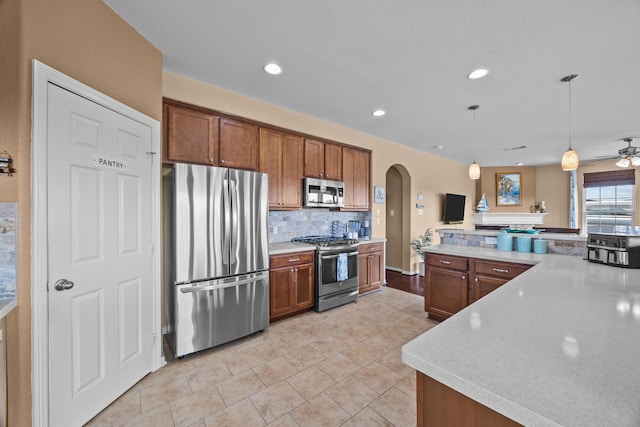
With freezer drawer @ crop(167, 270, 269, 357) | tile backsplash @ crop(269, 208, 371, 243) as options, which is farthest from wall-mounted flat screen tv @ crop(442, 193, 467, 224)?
freezer drawer @ crop(167, 270, 269, 357)

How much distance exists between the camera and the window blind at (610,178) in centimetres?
611

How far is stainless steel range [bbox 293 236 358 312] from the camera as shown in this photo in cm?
349

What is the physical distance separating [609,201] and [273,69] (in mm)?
8604

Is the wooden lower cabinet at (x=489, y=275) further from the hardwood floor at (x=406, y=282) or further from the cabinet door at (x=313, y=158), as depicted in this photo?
the cabinet door at (x=313, y=158)

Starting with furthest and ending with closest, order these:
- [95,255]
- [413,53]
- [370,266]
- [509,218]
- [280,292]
→ 1. [509,218]
2. [370,266]
3. [280,292]
4. [413,53]
5. [95,255]

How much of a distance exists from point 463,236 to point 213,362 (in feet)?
10.8

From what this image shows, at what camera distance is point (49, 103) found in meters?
1.50

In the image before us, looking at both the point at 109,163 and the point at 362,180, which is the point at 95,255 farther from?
the point at 362,180

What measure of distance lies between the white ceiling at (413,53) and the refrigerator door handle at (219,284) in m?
2.12

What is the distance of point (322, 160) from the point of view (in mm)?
4047

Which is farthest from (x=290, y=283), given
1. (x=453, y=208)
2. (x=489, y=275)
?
(x=453, y=208)

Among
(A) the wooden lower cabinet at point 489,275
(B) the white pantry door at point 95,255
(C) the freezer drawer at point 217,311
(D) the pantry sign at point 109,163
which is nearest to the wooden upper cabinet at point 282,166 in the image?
(C) the freezer drawer at point 217,311

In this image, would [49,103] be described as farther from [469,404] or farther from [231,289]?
[469,404]

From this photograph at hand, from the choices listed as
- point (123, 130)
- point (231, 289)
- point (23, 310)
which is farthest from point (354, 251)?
point (23, 310)
